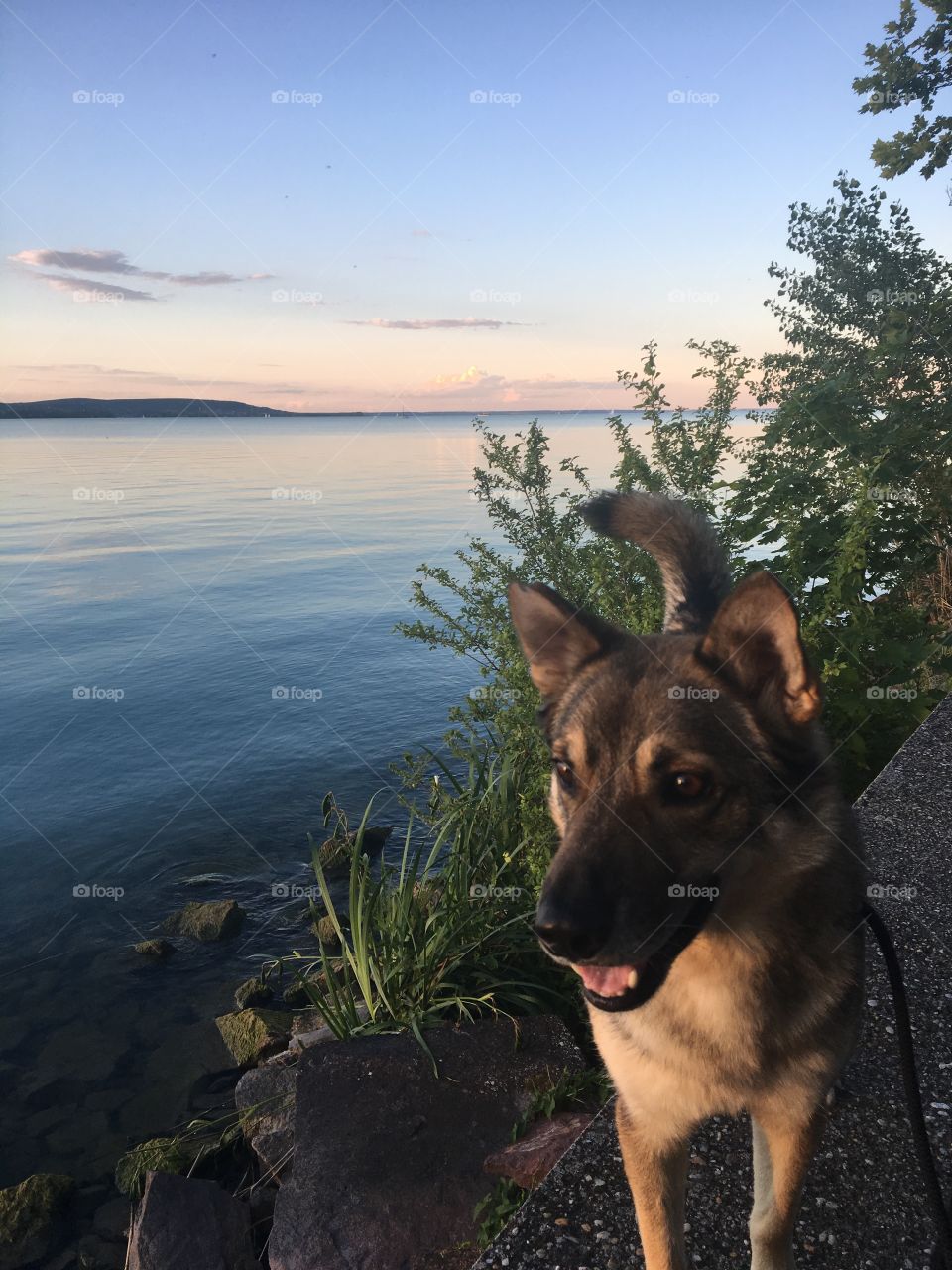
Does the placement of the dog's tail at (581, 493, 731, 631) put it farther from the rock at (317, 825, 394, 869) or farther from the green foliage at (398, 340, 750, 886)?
the rock at (317, 825, 394, 869)

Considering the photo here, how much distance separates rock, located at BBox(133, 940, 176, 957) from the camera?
25.8ft

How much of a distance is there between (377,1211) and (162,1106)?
3.23m

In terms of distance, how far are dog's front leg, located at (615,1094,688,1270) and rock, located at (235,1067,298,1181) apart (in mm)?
2532

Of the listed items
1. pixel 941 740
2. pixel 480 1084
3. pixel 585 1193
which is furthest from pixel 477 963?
pixel 941 740

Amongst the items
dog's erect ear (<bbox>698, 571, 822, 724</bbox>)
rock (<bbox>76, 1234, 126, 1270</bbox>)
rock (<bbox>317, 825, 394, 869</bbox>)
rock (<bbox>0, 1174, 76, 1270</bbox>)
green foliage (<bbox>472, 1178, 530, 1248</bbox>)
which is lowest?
rock (<bbox>76, 1234, 126, 1270</bbox>)

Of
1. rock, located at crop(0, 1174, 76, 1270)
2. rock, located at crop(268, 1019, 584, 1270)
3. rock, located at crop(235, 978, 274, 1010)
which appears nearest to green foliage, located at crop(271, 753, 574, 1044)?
rock, located at crop(268, 1019, 584, 1270)

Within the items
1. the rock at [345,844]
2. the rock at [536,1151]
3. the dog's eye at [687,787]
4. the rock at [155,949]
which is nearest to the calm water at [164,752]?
the rock at [155,949]

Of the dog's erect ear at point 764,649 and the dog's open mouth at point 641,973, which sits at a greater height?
the dog's erect ear at point 764,649

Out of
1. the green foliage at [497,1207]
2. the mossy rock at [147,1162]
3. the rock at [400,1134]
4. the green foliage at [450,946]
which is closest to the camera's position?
the green foliage at [497,1207]

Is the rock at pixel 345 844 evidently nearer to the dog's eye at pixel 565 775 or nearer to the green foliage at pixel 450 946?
the green foliage at pixel 450 946

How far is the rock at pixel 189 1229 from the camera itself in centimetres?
422

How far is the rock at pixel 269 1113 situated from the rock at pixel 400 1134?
0.54 meters

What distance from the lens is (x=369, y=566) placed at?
20.0 metres

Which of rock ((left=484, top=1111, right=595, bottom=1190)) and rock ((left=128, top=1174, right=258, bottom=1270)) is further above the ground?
rock ((left=484, top=1111, right=595, bottom=1190))
